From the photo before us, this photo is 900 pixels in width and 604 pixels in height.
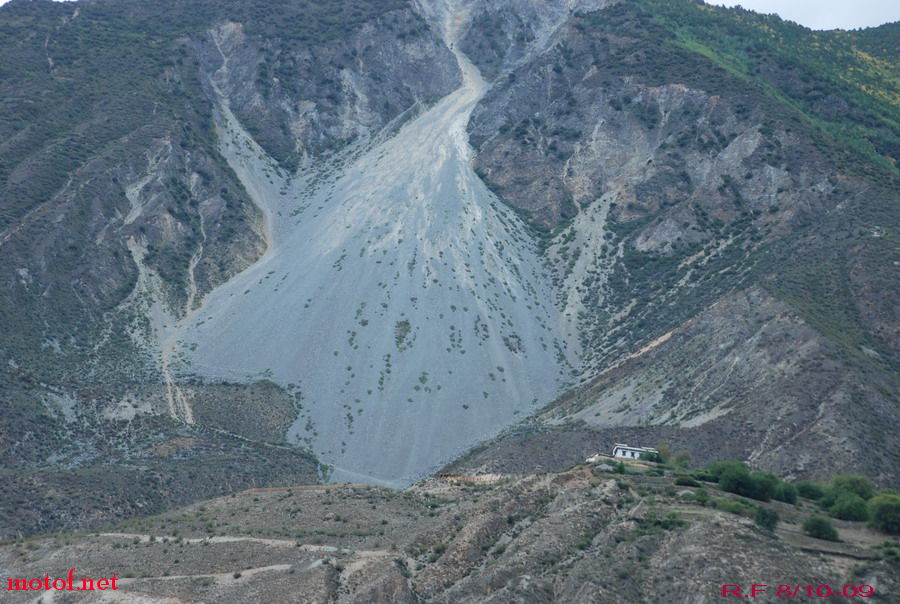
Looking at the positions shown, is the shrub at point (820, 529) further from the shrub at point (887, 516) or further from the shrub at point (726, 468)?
the shrub at point (726, 468)

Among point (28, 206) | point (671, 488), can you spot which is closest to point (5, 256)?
point (28, 206)

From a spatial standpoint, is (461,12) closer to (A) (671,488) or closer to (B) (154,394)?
(B) (154,394)

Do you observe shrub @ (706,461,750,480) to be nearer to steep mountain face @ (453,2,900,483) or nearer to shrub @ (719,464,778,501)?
shrub @ (719,464,778,501)

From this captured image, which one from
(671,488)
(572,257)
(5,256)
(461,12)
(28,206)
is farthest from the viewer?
(461,12)

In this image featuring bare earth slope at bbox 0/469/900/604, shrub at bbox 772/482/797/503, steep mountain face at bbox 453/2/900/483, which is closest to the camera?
bare earth slope at bbox 0/469/900/604

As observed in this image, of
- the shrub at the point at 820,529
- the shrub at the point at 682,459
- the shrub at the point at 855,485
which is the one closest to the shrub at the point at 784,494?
the shrub at the point at 855,485

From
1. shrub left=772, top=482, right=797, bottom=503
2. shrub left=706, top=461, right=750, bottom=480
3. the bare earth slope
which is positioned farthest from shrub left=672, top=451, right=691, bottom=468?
shrub left=772, top=482, right=797, bottom=503
